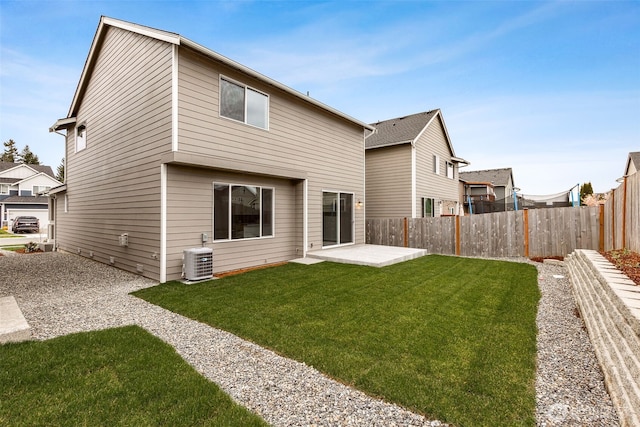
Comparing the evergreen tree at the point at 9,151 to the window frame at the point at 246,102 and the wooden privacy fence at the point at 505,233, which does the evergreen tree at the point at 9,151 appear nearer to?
the window frame at the point at 246,102

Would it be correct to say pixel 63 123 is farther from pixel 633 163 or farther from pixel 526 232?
pixel 633 163

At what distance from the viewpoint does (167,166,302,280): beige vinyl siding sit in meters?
6.58

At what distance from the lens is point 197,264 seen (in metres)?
6.48

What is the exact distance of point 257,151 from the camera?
816cm

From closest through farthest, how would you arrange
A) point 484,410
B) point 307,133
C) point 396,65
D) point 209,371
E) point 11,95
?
point 484,410 < point 209,371 < point 307,133 < point 396,65 < point 11,95

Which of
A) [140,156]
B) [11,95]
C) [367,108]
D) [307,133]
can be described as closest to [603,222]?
[307,133]

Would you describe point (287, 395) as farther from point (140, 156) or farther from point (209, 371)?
point (140, 156)

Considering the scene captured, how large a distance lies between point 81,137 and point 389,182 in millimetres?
13316

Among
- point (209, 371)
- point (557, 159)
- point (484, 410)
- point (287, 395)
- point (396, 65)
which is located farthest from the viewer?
point (557, 159)

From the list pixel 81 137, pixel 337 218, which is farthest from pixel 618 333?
pixel 81 137

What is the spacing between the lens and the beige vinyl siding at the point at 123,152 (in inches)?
266

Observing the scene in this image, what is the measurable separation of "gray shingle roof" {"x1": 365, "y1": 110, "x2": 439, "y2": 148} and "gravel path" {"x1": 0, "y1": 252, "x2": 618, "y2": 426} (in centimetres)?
1034

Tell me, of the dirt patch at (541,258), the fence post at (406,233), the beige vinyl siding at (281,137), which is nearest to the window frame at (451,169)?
the fence post at (406,233)

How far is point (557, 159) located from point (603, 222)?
538 inches
